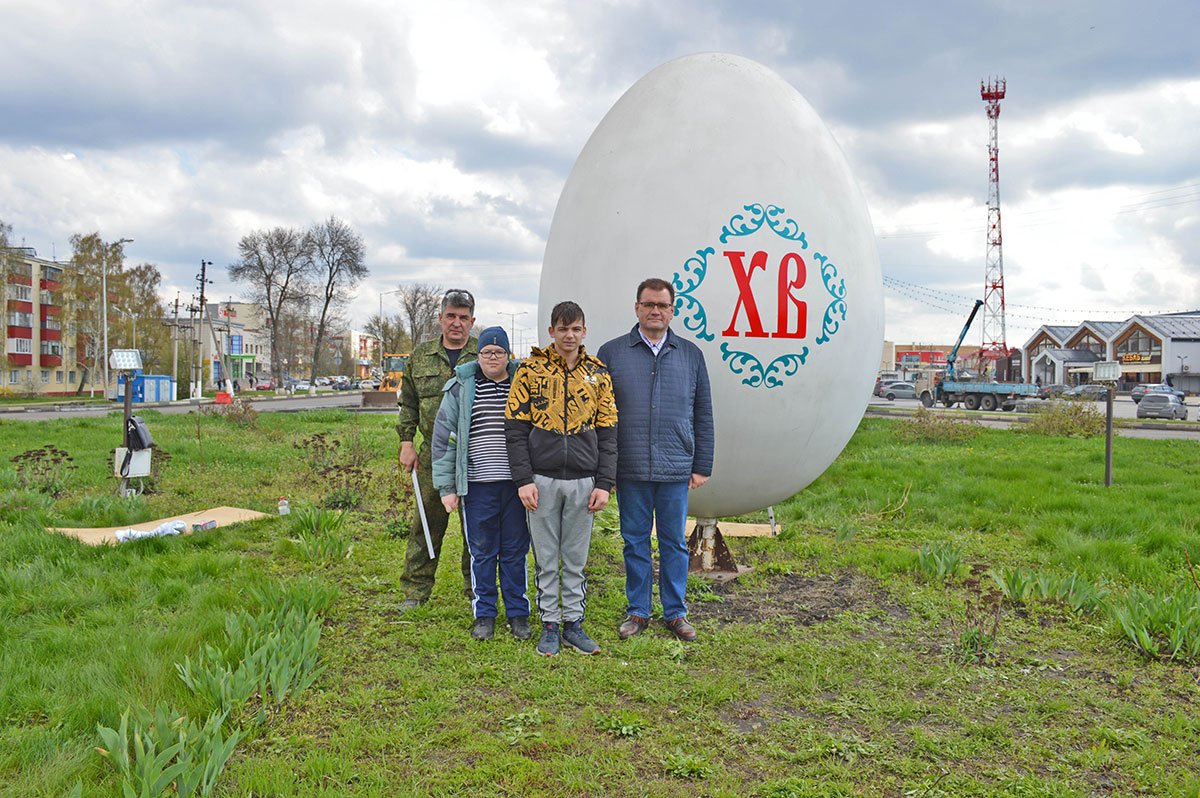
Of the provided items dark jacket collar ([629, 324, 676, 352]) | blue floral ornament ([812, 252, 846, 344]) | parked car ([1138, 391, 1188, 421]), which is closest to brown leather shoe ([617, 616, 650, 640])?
dark jacket collar ([629, 324, 676, 352])

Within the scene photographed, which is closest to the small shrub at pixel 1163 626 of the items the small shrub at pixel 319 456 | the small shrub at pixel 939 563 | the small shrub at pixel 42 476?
the small shrub at pixel 939 563

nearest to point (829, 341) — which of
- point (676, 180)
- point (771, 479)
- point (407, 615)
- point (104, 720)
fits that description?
point (771, 479)

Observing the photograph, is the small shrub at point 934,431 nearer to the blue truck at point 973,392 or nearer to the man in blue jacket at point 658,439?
the man in blue jacket at point 658,439

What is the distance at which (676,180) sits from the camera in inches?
173

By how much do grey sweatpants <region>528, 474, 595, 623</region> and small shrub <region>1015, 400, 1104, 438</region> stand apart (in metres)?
14.6

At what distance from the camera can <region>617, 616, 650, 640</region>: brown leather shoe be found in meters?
4.17

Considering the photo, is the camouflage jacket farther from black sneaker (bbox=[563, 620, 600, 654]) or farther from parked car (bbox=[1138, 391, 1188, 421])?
parked car (bbox=[1138, 391, 1188, 421])

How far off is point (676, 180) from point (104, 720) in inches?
137

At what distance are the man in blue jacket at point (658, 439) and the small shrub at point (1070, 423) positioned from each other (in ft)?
46.5

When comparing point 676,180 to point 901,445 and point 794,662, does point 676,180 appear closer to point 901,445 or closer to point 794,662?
point 794,662

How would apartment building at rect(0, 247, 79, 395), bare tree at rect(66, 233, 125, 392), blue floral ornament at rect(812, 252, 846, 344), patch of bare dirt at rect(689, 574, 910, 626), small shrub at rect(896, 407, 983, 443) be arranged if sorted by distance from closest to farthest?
1. blue floral ornament at rect(812, 252, 846, 344)
2. patch of bare dirt at rect(689, 574, 910, 626)
3. small shrub at rect(896, 407, 983, 443)
4. bare tree at rect(66, 233, 125, 392)
5. apartment building at rect(0, 247, 79, 395)

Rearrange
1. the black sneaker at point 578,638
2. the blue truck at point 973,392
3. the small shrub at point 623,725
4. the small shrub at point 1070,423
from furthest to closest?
1. the blue truck at point 973,392
2. the small shrub at point 1070,423
3. the black sneaker at point 578,638
4. the small shrub at point 623,725

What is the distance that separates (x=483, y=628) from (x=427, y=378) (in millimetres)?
1388

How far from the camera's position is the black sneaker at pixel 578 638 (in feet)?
13.0
